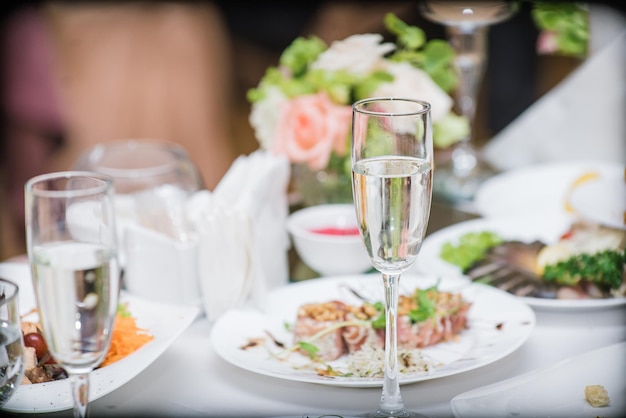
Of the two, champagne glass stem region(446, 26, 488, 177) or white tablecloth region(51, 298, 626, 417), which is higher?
champagne glass stem region(446, 26, 488, 177)

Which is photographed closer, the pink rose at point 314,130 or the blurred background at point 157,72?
the pink rose at point 314,130

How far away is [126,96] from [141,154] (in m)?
2.04

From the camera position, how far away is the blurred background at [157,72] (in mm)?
3295

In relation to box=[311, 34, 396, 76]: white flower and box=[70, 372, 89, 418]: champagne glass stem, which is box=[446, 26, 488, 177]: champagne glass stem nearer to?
box=[311, 34, 396, 76]: white flower

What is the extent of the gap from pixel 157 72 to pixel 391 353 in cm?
305

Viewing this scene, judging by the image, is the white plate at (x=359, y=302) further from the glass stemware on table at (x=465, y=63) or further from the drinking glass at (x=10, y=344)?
the glass stemware on table at (x=465, y=63)

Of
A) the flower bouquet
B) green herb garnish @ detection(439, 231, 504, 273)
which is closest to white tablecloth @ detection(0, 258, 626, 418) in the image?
green herb garnish @ detection(439, 231, 504, 273)

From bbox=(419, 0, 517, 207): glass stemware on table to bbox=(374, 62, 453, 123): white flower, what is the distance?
15cm

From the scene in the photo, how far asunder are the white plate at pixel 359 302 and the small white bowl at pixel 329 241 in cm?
5

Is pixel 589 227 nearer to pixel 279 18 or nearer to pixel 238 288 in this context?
pixel 238 288

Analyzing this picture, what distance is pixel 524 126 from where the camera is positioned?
2.11 meters

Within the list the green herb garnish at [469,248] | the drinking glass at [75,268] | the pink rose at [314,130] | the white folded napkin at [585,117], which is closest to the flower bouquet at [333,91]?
the pink rose at [314,130]

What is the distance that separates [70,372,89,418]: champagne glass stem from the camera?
937 millimetres

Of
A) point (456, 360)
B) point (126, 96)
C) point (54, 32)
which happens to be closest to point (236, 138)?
point (126, 96)
